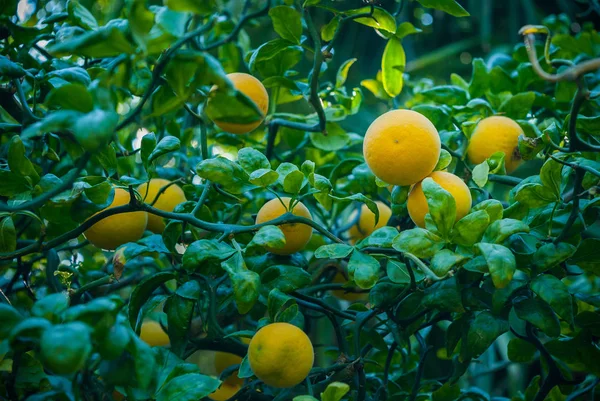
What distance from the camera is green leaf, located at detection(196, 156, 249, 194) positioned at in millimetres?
649

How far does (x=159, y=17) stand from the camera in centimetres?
46

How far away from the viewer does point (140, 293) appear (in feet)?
2.12

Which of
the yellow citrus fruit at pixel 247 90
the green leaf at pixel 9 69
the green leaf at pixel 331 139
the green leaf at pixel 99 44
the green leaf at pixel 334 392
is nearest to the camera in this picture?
the green leaf at pixel 99 44

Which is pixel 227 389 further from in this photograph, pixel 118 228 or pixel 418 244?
pixel 418 244

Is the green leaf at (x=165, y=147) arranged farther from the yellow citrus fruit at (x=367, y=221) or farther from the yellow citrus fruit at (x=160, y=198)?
the yellow citrus fruit at (x=367, y=221)

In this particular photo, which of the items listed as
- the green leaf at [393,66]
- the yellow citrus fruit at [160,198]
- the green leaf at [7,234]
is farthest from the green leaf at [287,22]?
the green leaf at [7,234]

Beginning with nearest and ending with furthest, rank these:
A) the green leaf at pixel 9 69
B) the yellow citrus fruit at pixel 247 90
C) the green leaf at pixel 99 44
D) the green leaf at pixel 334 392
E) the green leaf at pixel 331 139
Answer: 1. the green leaf at pixel 99 44
2. the green leaf at pixel 334 392
3. the green leaf at pixel 9 69
4. the yellow citrus fruit at pixel 247 90
5. the green leaf at pixel 331 139

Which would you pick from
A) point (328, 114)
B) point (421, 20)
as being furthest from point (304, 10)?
point (421, 20)

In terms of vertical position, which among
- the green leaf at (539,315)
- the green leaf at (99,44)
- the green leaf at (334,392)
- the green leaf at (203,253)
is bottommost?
the green leaf at (334,392)

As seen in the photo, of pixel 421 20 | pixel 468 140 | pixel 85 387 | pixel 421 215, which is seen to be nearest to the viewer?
pixel 85 387

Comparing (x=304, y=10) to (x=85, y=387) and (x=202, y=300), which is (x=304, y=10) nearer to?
(x=202, y=300)

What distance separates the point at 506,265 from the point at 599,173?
19cm

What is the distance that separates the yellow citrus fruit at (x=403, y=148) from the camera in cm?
66

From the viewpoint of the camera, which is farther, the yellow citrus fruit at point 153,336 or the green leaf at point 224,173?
the yellow citrus fruit at point 153,336
